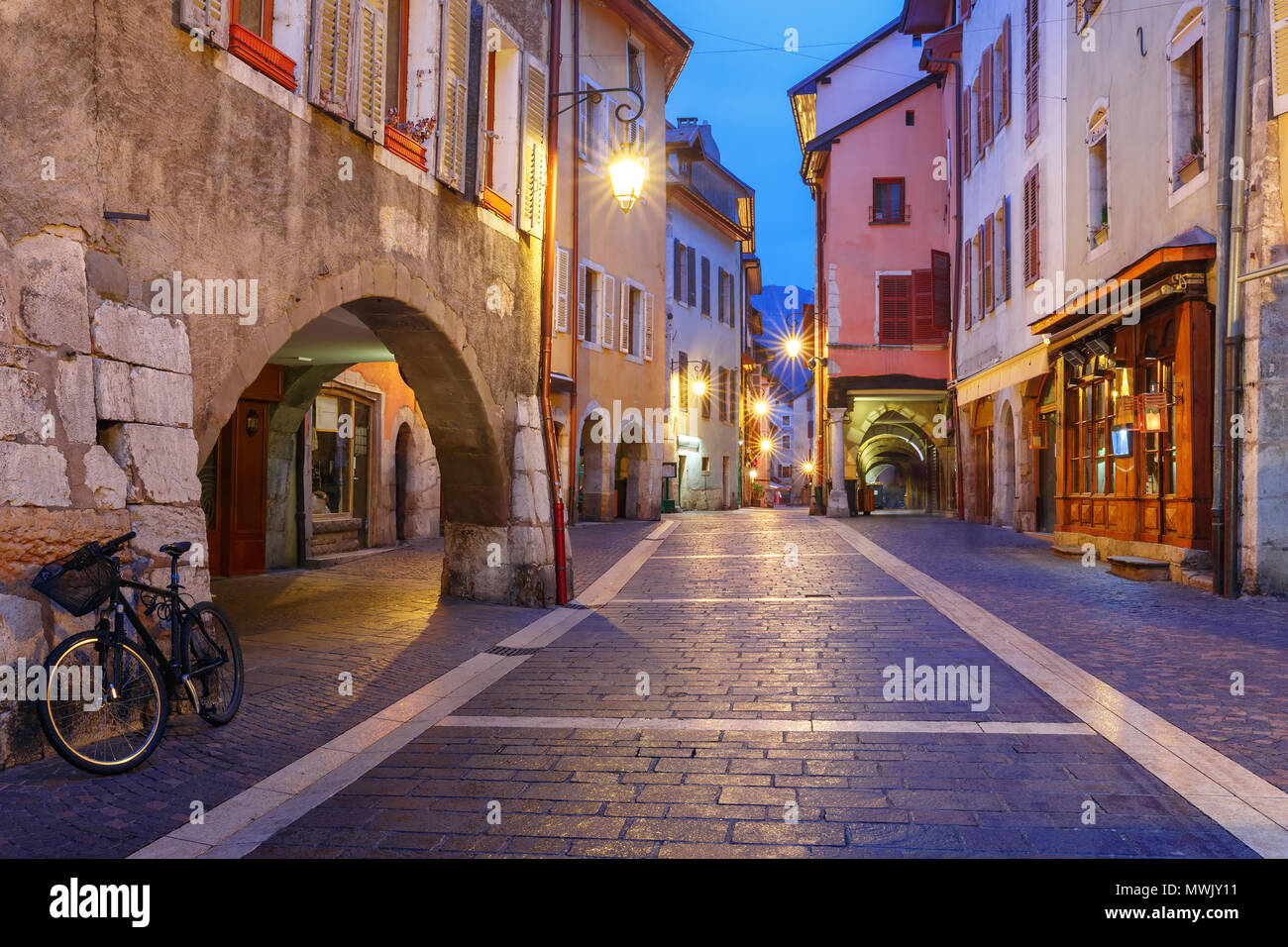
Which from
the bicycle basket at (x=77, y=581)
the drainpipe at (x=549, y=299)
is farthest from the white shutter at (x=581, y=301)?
the bicycle basket at (x=77, y=581)

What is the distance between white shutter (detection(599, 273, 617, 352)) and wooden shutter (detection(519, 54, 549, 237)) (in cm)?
1360

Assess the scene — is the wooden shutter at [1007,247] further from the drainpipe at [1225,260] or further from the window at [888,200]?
the drainpipe at [1225,260]

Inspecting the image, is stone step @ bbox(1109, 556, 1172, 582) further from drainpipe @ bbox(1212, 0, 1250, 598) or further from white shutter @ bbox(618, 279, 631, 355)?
white shutter @ bbox(618, 279, 631, 355)

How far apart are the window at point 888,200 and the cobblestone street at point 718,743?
835 inches

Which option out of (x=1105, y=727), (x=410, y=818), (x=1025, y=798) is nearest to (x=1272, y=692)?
(x=1105, y=727)

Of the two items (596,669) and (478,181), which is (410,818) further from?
(478,181)

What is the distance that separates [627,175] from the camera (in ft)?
36.7

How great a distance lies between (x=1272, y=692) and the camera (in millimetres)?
6059

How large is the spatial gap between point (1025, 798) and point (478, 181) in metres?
7.77

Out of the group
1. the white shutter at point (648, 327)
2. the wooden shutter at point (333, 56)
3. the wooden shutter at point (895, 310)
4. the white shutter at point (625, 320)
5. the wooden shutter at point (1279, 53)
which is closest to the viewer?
the wooden shutter at point (333, 56)

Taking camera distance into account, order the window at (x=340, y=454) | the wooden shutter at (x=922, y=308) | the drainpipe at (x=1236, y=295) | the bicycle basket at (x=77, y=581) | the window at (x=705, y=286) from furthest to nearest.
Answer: the window at (x=705, y=286) → the wooden shutter at (x=922, y=308) → the window at (x=340, y=454) → the drainpipe at (x=1236, y=295) → the bicycle basket at (x=77, y=581)

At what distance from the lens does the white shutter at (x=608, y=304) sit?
2530 centimetres

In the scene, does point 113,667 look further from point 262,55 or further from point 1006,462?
point 1006,462

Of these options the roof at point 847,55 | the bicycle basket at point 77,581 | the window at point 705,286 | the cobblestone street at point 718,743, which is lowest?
the cobblestone street at point 718,743
